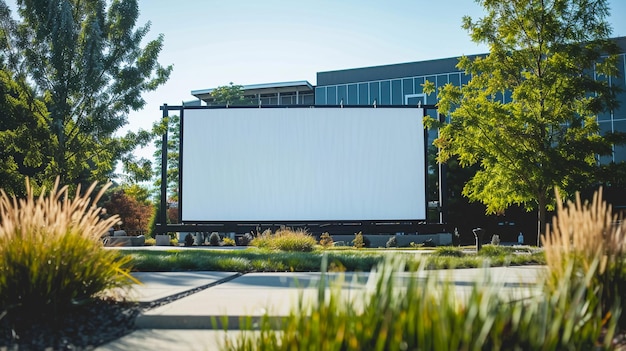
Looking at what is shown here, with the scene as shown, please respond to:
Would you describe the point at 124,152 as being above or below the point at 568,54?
below

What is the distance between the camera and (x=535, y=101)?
597 inches

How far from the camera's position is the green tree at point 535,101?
14.4 meters

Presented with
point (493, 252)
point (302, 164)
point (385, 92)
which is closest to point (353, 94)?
point (385, 92)

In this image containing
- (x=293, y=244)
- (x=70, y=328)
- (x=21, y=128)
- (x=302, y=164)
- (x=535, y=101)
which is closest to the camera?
(x=70, y=328)

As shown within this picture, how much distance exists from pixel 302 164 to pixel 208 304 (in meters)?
19.9

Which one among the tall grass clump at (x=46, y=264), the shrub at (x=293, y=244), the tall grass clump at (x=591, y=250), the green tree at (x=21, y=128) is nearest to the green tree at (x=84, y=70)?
the green tree at (x=21, y=128)

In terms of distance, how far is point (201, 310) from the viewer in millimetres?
4711

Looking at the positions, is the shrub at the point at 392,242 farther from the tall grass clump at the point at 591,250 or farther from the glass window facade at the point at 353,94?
the tall grass clump at the point at 591,250

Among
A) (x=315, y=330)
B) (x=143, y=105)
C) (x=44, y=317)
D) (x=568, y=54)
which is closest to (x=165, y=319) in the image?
(x=44, y=317)

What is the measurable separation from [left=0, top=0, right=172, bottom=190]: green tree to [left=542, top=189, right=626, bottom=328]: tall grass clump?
52.0 feet

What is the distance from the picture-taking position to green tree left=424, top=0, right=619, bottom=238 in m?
14.4

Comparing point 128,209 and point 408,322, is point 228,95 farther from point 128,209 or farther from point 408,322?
point 408,322

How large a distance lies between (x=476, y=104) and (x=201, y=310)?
1250cm

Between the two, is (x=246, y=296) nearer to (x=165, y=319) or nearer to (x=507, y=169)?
(x=165, y=319)
